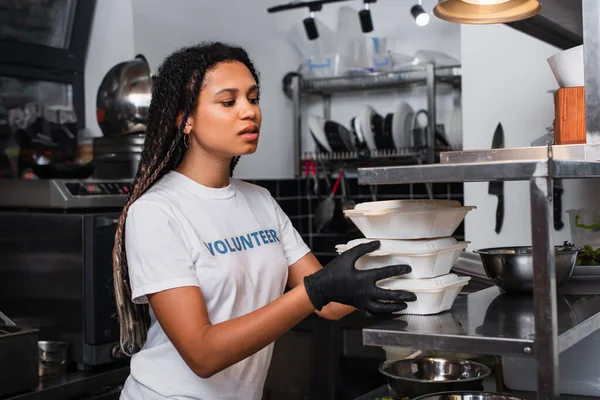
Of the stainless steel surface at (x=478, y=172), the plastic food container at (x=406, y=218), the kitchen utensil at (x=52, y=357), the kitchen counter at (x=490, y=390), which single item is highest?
the stainless steel surface at (x=478, y=172)

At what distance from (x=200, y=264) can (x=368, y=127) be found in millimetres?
3178

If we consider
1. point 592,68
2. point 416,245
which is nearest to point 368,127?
point 592,68

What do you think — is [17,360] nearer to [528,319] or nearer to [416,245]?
[416,245]

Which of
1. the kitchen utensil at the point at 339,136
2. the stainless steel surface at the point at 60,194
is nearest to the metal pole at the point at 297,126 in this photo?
the kitchen utensil at the point at 339,136

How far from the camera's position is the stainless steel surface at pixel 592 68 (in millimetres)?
1422

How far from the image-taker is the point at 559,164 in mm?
1108

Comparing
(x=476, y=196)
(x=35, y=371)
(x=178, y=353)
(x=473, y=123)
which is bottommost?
(x=35, y=371)

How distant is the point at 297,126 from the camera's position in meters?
4.88

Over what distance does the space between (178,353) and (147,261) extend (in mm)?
235

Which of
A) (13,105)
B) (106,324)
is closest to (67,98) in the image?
(13,105)

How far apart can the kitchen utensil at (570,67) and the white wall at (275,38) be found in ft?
9.30

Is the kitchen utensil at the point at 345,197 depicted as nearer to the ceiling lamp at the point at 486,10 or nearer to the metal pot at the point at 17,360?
the metal pot at the point at 17,360

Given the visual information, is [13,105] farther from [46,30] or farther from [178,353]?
[178,353]

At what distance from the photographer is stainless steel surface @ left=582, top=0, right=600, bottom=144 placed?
142 centimetres
